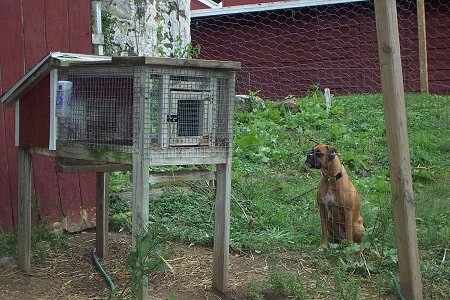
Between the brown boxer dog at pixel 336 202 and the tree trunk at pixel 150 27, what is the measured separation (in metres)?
3.07

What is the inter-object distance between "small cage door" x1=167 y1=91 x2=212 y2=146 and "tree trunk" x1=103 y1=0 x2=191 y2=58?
4086 millimetres

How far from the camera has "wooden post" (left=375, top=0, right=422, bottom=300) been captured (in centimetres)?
374

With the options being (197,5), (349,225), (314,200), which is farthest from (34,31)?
(197,5)

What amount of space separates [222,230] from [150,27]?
4.41 metres

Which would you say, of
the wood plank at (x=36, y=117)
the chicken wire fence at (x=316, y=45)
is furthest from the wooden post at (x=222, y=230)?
the chicken wire fence at (x=316, y=45)

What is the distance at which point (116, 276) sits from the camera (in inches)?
177

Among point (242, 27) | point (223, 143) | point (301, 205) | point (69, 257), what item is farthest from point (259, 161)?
point (242, 27)

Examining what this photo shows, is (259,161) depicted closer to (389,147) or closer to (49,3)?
(49,3)

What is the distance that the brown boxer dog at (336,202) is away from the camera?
5.19 metres

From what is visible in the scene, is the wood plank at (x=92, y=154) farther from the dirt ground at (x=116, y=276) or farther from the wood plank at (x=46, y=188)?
the wood plank at (x=46, y=188)

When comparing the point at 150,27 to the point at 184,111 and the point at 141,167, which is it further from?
the point at 141,167

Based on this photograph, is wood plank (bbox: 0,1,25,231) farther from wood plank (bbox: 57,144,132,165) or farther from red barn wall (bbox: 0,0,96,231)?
wood plank (bbox: 57,144,132,165)

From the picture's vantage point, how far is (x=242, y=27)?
56.7 feet

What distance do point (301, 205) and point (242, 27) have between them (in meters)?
11.6
